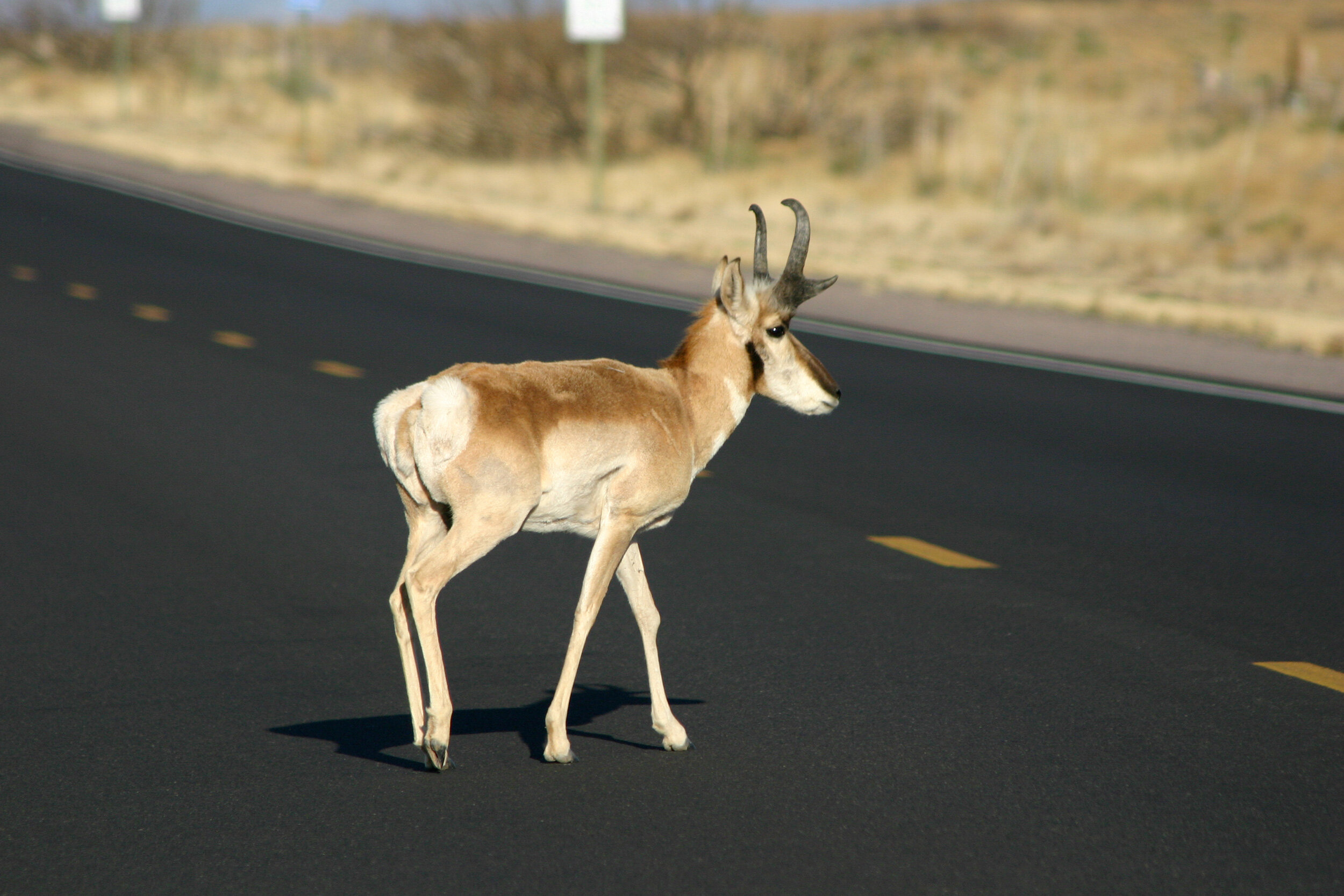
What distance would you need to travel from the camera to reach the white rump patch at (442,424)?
506 centimetres

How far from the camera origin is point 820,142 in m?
42.3

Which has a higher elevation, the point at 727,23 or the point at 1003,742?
the point at 727,23

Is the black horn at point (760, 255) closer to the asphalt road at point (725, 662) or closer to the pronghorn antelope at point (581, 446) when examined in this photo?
the pronghorn antelope at point (581, 446)

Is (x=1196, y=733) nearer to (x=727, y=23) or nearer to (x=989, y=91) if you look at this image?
(x=727, y=23)

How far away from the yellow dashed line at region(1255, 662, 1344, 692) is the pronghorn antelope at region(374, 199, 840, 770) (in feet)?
8.24

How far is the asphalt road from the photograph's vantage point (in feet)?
15.9

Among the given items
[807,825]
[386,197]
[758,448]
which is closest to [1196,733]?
[807,825]

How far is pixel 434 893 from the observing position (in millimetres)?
4516

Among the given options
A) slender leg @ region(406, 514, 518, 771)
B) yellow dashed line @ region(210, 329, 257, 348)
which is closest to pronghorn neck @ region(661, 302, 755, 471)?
slender leg @ region(406, 514, 518, 771)

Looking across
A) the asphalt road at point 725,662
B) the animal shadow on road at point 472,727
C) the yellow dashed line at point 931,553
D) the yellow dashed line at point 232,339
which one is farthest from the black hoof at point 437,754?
the yellow dashed line at point 232,339

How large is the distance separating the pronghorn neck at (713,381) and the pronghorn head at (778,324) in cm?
5

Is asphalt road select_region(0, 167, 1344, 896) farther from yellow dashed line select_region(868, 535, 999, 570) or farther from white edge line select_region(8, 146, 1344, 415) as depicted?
white edge line select_region(8, 146, 1344, 415)

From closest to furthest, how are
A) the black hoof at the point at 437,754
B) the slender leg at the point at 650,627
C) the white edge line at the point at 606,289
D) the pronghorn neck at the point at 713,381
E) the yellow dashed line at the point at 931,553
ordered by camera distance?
the black hoof at the point at 437,754
the slender leg at the point at 650,627
the pronghorn neck at the point at 713,381
the yellow dashed line at the point at 931,553
the white edge line at the point at 606,289

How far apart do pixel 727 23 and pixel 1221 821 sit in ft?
127
